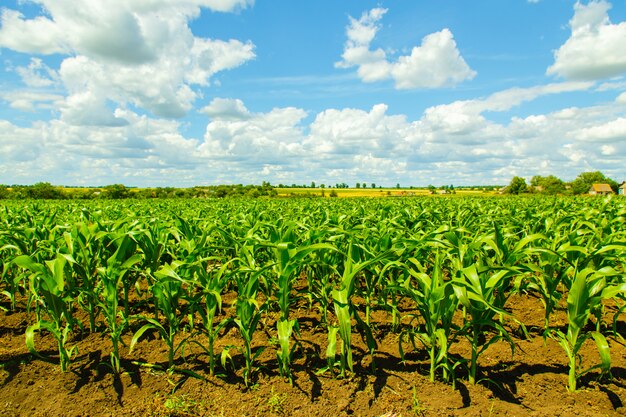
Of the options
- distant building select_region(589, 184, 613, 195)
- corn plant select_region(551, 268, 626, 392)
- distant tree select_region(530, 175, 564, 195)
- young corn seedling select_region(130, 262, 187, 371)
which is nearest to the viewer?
corn plant select_region(551, 268, 626, 392)

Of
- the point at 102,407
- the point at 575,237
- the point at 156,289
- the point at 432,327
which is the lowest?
the point at 102,407

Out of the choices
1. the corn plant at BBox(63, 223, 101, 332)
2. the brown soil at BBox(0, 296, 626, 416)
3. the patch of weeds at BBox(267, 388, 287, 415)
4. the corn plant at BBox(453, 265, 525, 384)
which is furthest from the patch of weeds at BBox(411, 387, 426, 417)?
the corn plant at BBox(63, 223, 101, 332)

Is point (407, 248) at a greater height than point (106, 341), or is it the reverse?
point (407, 248)

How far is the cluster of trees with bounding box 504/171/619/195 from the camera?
85606 mm

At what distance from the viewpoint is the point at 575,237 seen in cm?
447

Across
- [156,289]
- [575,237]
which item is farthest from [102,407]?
[575,237]

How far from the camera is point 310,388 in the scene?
3068mm

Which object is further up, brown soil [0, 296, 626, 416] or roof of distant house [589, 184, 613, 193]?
roof of distant house [589, 184, 613, 193]

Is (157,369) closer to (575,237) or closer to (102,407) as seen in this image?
(102,407)

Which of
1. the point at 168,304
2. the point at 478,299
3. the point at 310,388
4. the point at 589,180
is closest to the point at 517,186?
the point at 589,180

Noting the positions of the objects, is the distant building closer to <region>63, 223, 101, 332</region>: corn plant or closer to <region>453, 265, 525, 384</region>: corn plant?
<region>453, 265, 525, 384</region>: corn plant

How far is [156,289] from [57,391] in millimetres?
1306

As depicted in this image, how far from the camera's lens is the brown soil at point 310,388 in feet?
9.27

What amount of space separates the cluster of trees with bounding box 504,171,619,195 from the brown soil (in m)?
95.5
